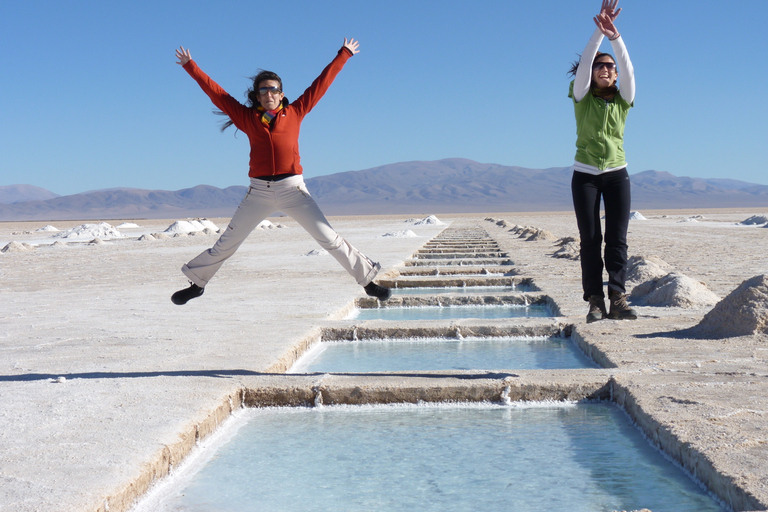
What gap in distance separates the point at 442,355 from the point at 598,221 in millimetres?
1330

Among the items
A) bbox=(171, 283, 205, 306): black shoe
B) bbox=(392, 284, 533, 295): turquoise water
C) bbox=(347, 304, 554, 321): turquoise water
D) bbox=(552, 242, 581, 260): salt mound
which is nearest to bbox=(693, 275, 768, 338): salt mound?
bbox=(347, 304, 554, 321): turquoise water

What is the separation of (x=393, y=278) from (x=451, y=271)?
1585 millimetres

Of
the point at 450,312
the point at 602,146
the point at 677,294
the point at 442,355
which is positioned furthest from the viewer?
the point at 450,312

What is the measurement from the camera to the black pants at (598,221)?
4.20 meters

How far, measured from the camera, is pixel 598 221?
429cm

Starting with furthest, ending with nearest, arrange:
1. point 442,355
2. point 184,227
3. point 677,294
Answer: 1. point 184,227
2. point 677,294
3. point 442,355

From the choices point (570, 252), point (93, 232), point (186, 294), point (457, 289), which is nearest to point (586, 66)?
point (186, 294)

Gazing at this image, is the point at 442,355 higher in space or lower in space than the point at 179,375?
lower

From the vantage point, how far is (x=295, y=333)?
5.08 metres

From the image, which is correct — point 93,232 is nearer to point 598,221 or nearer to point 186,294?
point 186,294

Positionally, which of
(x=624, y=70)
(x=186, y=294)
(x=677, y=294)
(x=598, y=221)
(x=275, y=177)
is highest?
(x=624, y=70)

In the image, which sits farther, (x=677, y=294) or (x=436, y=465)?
(x=677, y=294)

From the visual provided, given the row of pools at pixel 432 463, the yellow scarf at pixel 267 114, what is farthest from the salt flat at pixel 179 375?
the yellow scarf at pixel 267 114

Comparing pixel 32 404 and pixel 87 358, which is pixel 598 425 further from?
pixel 87 358
